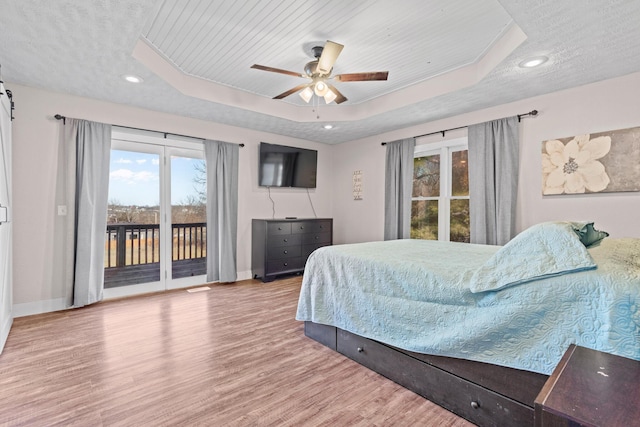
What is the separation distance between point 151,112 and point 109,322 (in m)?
2.63

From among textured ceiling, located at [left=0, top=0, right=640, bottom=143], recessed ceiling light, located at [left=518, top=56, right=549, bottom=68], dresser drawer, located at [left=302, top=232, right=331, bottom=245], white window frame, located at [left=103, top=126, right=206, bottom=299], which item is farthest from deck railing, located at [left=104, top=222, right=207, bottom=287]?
recessed ceiling light, located at [left=518, top=56, right=549, bottom=68]

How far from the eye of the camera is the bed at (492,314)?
4.18 ft

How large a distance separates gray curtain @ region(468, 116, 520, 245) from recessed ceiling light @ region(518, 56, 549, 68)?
37.2 inches

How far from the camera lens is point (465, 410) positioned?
Answer: 164 centimetres

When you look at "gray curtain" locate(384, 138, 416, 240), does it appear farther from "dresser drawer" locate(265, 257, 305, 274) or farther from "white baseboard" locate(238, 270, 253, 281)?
"white baseboard" locate(238, 270, 253, 281)

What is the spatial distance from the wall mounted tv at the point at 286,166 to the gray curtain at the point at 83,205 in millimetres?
2200

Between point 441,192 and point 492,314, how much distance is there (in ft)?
10.3

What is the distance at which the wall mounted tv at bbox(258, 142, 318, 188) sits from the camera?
4996 millimetres

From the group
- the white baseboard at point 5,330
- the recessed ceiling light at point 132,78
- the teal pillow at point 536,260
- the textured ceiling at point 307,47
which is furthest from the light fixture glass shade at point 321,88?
→ the white baseboard at point 5,330

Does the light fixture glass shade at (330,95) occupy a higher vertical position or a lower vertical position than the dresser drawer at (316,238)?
higher

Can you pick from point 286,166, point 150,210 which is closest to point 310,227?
point 286,166

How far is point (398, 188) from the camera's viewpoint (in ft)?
15.5

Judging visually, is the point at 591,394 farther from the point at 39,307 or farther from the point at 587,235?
the point at 39,307

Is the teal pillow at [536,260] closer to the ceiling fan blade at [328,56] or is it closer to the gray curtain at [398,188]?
the ceiling fan blade at [328,56]
